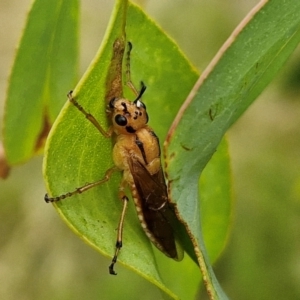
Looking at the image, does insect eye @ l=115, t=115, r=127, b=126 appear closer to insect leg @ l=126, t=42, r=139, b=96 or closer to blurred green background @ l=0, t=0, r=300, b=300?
insect leg @ l=126, t=42, r=139, b=96

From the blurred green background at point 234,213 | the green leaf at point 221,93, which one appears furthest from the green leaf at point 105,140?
the blurred green background at point 234,213

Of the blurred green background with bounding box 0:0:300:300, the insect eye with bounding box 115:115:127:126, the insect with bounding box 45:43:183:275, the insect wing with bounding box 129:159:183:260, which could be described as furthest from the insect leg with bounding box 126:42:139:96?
the blurred green background with bounding box 0:0:300:300

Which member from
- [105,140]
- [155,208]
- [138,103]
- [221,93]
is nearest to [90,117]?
[105,140]

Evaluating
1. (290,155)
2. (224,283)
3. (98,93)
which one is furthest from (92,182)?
(290,155)

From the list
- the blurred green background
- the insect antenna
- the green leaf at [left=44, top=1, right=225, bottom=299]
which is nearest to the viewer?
the green leaf at [left=44, top=1, right=225, bottom=299]

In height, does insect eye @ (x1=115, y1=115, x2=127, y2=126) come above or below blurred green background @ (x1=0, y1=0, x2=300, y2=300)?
above

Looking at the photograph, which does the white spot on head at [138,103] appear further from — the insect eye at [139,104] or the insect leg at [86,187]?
the insect leg at [86,187]

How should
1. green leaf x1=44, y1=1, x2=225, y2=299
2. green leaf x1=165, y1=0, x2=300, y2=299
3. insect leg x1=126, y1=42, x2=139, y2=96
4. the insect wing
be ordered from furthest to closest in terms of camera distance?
the insect wing, insect leg x1=126, y1=42, x2=139, y2=96, green leaf x1=44, y1=1, x2=225, y2=299, green leaf x1=165, y1=0, x2=300, y2=299
